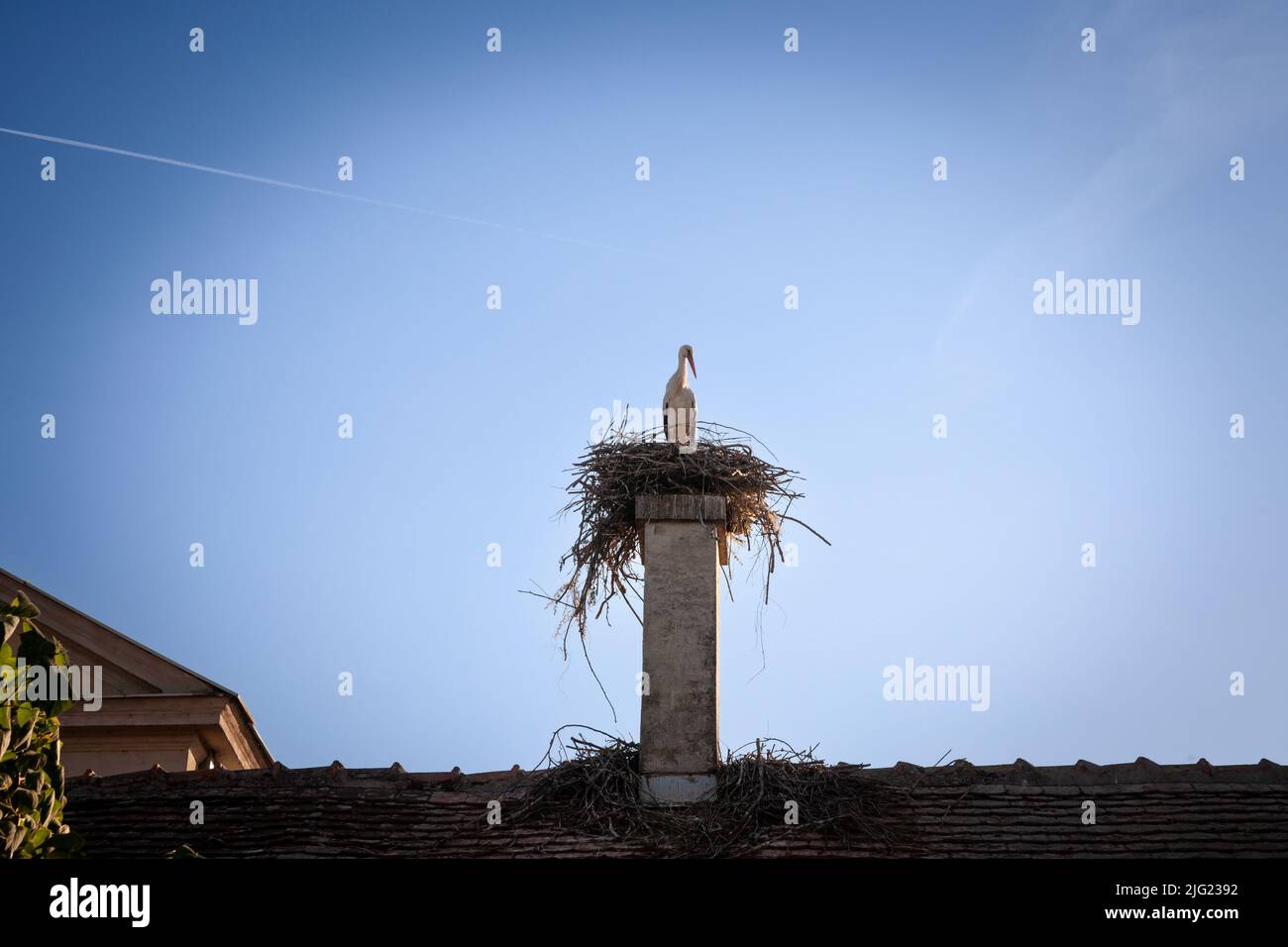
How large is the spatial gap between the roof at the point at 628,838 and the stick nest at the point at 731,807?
1.3 inches

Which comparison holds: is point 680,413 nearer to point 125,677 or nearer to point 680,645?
point 680,645

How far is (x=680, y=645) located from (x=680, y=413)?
1.84 m

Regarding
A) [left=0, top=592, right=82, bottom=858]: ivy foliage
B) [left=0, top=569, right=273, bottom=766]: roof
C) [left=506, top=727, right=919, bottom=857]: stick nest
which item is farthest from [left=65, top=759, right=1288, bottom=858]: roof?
[left=0, top=592, right=82, bottom=858]: ivy foliage

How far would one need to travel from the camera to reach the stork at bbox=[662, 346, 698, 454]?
9.87 m

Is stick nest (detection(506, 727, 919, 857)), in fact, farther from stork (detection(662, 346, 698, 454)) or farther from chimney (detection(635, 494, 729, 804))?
stork (detection(662, 346, 698, 454))

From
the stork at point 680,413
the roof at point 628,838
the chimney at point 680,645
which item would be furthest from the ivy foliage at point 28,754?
the stork at point 680,413

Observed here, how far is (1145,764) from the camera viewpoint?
8.76 meters

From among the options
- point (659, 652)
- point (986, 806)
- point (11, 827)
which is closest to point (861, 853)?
point (986, 806)

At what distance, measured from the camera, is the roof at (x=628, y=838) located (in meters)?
7.99

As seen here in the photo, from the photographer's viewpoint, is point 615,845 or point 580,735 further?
point 580,735

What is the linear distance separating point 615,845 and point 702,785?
72 centimetres

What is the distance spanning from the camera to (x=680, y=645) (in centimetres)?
889
